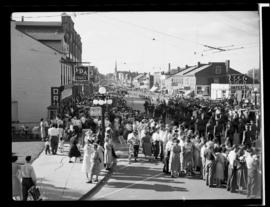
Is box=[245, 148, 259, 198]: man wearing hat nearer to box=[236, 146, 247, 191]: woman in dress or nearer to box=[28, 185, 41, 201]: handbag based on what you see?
box=[236, 146, 247, 191]: woman in dress

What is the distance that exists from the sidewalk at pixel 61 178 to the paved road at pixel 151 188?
1.37 ft

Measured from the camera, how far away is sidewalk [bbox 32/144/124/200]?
1042 centimetres

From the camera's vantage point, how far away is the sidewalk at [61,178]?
1042 centimetres

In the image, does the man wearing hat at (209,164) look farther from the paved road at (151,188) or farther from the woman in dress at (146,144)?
the woman in dress at (146,144)

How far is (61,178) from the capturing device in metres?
11.9

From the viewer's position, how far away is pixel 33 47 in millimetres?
21891

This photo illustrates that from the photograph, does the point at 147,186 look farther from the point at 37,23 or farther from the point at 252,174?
the point at 37,23

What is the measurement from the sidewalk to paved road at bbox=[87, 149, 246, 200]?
1.37 feet

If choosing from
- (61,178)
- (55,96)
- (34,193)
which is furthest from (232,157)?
(55,96)

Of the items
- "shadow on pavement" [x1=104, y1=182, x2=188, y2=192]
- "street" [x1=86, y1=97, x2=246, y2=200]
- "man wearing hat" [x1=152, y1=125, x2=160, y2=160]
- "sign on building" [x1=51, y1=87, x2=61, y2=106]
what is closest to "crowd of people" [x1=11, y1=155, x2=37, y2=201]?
"street" [x1=86, y1=97, x2=246, y2=200]
